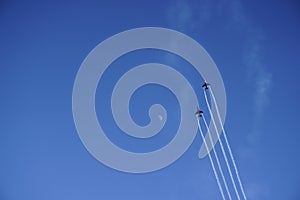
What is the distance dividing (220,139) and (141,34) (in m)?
2.68

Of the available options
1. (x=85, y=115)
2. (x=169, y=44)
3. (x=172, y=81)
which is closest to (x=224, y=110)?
(x=172, y=81)

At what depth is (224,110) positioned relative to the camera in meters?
8.32

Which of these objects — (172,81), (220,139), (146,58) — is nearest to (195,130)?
(220,139)

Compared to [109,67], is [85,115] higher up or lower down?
lower down

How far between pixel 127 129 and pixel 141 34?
6.40 feet

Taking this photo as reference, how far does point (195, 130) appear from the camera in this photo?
824cm

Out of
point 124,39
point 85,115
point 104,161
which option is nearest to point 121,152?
point 104,161

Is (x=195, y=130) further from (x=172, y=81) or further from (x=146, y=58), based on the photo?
(x=146, y=58)

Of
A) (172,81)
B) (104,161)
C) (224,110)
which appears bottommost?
(104,161)

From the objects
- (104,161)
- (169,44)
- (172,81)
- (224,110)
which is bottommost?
Answer: (104,161)

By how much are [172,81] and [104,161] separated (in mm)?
2133

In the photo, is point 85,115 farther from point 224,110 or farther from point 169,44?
point 224,110

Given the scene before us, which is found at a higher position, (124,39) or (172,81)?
(124,39)

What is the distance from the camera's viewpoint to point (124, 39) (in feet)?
26.7
